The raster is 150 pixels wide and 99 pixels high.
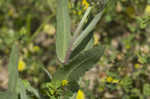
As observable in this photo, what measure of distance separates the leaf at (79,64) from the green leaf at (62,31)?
11 cm

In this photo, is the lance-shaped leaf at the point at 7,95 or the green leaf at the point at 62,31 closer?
the lance-shaped leaf at the point at 7,95

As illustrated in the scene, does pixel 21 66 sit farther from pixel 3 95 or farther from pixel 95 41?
pixel 3 95

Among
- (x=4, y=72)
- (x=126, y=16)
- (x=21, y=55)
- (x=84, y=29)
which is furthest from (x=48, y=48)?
(x=84, y=29)

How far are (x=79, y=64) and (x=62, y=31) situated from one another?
0.93 feet

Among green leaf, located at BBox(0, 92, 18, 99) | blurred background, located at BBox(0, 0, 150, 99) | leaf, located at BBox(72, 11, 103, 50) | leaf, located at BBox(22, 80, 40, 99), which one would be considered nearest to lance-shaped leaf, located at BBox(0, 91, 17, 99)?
green leaf, located at BBox(0, 92, 18, 99)

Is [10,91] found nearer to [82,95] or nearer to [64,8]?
[64,8]

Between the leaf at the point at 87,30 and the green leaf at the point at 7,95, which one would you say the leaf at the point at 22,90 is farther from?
the leaf at the point at 87,30

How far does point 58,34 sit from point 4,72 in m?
2.06

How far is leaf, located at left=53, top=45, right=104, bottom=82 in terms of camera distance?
140 centimetres

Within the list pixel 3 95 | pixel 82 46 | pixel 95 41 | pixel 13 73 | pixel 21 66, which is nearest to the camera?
pixel 3 95

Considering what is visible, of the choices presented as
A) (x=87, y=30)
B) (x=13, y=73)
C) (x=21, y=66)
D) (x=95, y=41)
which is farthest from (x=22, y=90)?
(x=95, y=41)

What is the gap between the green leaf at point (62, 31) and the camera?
5.10 feet

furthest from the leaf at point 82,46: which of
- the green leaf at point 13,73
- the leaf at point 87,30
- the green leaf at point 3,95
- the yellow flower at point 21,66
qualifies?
the yellow flower at point 21,66

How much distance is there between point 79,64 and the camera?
1469 millimetres
